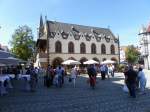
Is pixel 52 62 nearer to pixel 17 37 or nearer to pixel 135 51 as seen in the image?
pixel 17 37

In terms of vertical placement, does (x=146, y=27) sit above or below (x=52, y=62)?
above

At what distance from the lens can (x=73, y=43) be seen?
203 feet

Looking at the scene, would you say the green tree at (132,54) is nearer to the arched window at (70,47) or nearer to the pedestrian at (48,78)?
the arched window at (70,47)

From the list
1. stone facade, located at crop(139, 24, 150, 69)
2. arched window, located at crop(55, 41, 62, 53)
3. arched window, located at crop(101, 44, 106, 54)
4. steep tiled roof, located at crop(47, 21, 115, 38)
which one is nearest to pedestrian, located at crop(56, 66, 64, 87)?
arched window, located at crop(55, 41, 62, 53)

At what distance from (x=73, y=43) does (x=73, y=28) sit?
14.1 ft

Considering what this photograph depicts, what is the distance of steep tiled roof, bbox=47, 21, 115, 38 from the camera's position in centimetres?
6098

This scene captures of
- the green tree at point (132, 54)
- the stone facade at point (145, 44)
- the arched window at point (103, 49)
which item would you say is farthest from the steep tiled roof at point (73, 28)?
the green tree at point (132, 54)

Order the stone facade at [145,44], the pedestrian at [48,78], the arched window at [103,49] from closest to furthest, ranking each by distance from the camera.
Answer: the pedestrian at [48,78] → the arched window at [103,49] → the stone facade at [145,44]

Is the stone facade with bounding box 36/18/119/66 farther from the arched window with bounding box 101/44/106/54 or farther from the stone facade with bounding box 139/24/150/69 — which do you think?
the stone facade with bounding box 139/24/150/69

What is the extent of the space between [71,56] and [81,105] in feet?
157

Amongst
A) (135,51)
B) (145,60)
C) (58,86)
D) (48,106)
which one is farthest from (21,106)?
(135,51)

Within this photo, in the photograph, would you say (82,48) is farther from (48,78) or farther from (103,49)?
(48,78)

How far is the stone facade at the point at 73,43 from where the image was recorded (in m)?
58.2

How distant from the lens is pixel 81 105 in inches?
499
